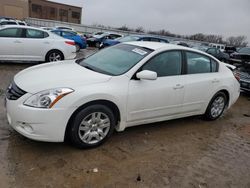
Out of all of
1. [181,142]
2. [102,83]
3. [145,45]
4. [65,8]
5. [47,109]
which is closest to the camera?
[47,109]

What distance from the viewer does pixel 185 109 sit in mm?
4426

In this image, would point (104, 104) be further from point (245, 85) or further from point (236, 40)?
point (236, 40)

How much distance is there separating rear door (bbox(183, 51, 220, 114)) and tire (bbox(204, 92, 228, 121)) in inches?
8.5

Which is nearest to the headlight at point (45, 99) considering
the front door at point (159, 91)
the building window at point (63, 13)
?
the front door at point (159, 91)

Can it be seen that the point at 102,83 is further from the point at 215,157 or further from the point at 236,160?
the point at 236,160

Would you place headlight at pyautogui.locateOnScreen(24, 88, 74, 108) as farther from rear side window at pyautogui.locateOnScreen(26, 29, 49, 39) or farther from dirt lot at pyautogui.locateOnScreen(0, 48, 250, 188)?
rear side window at pyautogui.locateOnScreen(26, 29, 49, 39)

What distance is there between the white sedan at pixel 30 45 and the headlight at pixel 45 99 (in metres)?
5.84

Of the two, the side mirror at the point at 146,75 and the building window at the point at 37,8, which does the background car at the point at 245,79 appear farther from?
the building window at the point at 37,8

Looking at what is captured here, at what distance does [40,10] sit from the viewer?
62.5 meters

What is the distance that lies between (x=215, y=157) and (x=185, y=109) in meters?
1.06

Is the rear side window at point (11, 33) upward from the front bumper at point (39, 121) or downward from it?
upward

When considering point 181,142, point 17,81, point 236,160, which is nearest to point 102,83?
point 17,81

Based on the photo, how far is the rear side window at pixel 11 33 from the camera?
7.96 metres

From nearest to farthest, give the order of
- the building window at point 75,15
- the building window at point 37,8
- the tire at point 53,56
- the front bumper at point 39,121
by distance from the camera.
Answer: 1. the front bumper at point 39,121
2. the tire at point 53,56
3. the building window at point 37,8
4. the building window at point 75,15
